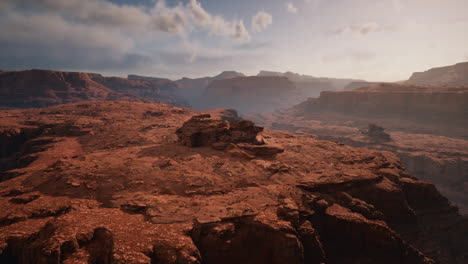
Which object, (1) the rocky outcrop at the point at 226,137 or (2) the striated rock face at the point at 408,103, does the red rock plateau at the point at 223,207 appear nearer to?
(1) the rocky outcrop at the point at 226,137

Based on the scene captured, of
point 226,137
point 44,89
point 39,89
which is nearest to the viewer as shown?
point 226,137

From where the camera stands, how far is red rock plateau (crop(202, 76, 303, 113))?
178875 mm

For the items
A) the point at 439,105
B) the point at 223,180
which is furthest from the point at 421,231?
the point at 439,105

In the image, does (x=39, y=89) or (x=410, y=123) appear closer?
(x=410, y=123)

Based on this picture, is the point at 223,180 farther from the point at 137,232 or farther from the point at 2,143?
the point at 2,143

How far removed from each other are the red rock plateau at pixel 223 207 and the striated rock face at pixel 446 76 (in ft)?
497

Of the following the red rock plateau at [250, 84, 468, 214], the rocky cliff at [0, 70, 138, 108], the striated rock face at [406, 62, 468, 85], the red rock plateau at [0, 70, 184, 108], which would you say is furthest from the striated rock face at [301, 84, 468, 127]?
the rocky cliff at [0, 70, 138, 108]

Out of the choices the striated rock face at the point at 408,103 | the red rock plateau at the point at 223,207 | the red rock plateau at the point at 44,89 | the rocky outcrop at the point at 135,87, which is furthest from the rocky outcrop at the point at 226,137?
the rocky outcrop at the point at 135,87

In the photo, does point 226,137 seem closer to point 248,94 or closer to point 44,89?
point 44,89

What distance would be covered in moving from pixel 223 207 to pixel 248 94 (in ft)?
575

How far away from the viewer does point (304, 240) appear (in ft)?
35.2

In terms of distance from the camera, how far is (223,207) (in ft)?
36.0

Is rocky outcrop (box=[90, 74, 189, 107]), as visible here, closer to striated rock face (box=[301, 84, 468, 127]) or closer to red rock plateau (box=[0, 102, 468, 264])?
striated rock face (box=[301, 84, 468, 127])

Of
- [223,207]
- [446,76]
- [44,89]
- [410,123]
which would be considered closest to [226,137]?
[223,207]
